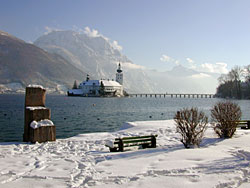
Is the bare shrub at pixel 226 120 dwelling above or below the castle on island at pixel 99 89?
below

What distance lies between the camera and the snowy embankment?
749cm

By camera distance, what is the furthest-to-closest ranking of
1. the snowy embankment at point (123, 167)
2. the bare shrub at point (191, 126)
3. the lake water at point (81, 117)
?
1. the lake water at point (81, 117)
2. the bare shrub at point (191, 126)
3. the snowy embankment at point (123, 167)

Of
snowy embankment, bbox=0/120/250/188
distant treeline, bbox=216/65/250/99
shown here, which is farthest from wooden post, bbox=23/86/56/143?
distant treeline, bbox=216/65/250/99

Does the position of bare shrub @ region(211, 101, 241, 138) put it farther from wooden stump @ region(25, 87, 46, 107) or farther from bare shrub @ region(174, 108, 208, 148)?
wooden stump @ region(25, 87, 46, 107)

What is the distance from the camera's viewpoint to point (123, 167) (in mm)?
9164

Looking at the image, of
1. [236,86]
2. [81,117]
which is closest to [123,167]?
[81,117]

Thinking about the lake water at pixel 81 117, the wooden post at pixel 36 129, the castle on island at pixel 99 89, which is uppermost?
the castle on island at pixel 99 89

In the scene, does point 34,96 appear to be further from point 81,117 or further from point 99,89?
point 99,89

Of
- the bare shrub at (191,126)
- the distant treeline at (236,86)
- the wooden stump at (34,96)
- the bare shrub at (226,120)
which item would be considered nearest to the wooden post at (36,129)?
the wooden stump at (34,96)

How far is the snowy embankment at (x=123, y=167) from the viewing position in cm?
749

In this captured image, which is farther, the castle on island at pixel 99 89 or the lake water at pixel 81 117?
the castle on island at pixel 99 89

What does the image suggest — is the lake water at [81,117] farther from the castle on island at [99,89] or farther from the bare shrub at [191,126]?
the castle on island at [99,89]

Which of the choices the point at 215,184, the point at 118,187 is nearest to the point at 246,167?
the point at 215,184

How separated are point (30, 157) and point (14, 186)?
3.91 metres
